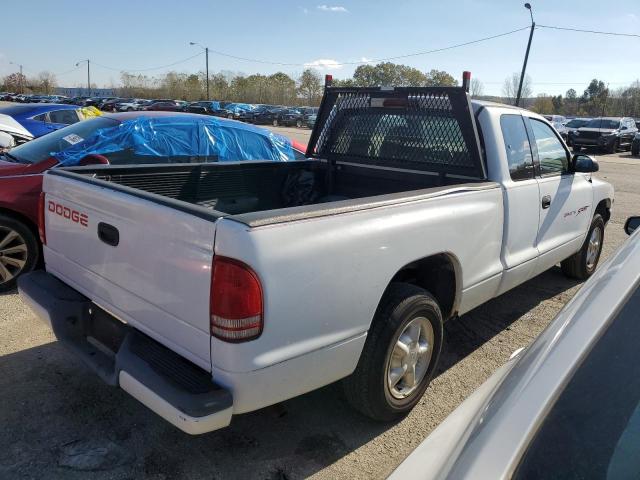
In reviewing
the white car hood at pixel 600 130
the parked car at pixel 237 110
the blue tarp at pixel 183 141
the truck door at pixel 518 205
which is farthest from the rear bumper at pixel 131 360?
the parked car at pixel 237 110

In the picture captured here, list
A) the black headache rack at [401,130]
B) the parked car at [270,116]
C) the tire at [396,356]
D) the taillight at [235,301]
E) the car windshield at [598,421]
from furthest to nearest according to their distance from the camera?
the parked car at [270,116] < the black headache rack at [401,130] < the tire at [396,356] < the taillight at [235,301] < the car windshield at [598,421]

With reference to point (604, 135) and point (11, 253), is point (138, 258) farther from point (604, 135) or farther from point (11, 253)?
point (604, 135)

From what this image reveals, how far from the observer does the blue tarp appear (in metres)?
6.14

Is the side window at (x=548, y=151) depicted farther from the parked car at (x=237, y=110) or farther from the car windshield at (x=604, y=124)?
the parked car at (x=237, y=110)

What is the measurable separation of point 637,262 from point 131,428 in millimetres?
2658

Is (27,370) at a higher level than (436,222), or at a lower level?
lower

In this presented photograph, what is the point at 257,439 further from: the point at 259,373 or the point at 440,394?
the point at 440,394

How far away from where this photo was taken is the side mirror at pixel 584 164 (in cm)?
463

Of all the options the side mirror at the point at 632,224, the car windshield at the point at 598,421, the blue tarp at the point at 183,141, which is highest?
the blue tarp at the point at 183,141

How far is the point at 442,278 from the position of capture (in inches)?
135

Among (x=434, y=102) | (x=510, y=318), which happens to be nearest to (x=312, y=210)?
(x=434, y=102)

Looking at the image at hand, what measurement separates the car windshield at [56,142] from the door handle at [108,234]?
350 cm

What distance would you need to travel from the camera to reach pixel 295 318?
7.43 feet

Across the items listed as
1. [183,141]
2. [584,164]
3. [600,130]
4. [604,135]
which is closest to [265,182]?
[183,141]
